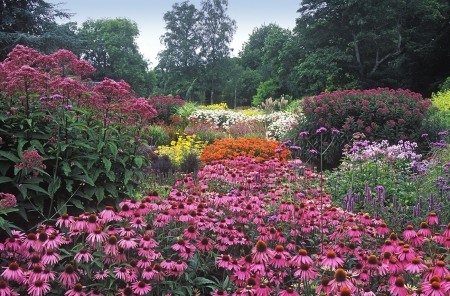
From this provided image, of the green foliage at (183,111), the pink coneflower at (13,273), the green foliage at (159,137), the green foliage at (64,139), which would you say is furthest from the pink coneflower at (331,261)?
the green foliage at (183,111)

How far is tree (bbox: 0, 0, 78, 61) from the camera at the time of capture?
15405 millimetres

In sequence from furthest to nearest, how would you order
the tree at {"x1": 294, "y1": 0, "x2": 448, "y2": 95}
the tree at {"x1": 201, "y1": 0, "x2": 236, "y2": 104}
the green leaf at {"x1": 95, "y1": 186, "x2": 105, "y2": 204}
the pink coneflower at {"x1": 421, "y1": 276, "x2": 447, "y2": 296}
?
1. the tree at {"x1": 201, "y1": 0, "x2": 236, "y2": 104}
2. the tree at {"x1": 294, "y1": 0, "x2": 448, "y2": 95}
3. the green leaf at {"x1": 95, "y1": 186, "x2": 105, "y2": 204}
4. the pink coneflower at {"x1": 421, "y1": 276, "x2": 447, "y2": 296}

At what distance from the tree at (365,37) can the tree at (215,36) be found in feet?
33.1

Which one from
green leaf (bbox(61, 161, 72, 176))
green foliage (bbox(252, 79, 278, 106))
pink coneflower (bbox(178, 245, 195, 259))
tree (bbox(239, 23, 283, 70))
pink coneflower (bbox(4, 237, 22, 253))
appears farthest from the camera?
tree (bbox(239, 23, 283, 70))

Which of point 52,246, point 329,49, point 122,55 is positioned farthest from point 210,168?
point 122,55

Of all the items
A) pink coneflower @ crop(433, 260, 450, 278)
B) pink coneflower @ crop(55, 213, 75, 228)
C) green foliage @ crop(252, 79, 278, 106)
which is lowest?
pink coneflower @ crop(433, 260, 450, 278)

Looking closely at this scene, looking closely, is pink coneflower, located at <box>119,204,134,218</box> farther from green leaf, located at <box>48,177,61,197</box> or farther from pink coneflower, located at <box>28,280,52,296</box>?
green leaf, located at <box>48,177,61,197</box>

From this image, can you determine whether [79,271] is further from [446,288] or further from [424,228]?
[424,228]

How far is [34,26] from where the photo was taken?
17094 mm

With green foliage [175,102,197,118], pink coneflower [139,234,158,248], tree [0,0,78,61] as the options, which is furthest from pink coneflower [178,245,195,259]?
tree [0,0,78,61]

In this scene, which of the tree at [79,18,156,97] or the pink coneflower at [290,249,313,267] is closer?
the pink coneflower at [290,249,313,267]

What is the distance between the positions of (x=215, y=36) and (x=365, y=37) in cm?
1514

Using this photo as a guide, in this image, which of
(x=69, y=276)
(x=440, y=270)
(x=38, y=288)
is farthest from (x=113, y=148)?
(x=440, y=270)

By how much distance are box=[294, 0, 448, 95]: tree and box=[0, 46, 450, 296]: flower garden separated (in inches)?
773
